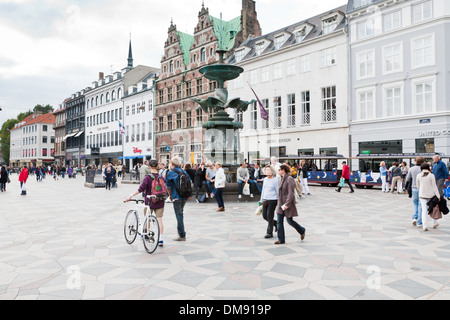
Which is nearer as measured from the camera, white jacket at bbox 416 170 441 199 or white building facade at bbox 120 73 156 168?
white jacket at bbox 416 170 441 199

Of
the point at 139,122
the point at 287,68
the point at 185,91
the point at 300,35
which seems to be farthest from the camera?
the point at 139,122

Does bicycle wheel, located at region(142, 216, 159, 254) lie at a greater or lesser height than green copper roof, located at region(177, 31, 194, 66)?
lesser

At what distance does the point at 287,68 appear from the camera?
36062 mm

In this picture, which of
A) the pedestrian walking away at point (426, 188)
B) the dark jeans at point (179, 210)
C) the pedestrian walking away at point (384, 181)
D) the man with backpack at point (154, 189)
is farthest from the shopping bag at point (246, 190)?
the pedestrian walking away at point (384, 181)

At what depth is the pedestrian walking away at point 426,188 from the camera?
8.81 m

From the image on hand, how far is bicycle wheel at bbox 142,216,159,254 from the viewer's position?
6.71 meters

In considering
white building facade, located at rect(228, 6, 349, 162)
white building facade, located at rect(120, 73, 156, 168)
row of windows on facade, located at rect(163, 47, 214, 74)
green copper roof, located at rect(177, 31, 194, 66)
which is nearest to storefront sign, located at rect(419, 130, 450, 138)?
white building facade, located at rect(228, 6, 349, 162)

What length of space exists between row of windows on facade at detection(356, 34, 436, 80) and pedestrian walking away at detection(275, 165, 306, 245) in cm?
2362

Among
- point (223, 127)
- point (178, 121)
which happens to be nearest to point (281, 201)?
point (223, 127)

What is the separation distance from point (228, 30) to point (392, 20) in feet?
77.9

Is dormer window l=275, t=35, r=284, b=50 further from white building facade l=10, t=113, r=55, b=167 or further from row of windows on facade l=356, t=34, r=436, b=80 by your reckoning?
white building facade l=10, t=113, r=55, b=167

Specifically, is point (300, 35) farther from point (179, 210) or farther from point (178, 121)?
point (179, 210)

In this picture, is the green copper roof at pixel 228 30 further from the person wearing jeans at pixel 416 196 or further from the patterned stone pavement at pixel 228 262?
the patterned stone pavement at pixel 228 262

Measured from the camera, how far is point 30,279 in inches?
205
